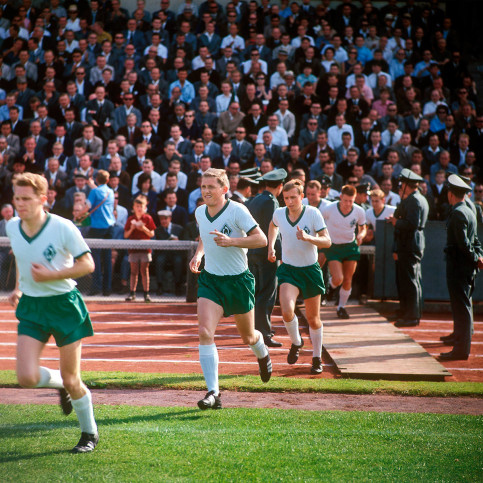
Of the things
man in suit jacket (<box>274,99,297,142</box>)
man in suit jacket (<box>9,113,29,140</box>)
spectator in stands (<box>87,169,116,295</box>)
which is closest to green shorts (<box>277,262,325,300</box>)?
spectator in stands (<box>87,169,116,295</box>)

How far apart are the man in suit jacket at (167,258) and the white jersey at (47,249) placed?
26.2ft

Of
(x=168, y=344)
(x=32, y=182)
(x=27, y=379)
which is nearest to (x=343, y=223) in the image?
(x=168, y=344)

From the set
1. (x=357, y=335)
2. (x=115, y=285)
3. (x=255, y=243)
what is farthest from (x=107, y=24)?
(x=255, y=243)

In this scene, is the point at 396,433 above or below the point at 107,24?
below

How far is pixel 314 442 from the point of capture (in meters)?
5.42

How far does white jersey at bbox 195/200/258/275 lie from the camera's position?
6375mm

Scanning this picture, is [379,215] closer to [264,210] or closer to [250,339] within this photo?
[264,210]

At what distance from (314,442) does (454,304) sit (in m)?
4.34

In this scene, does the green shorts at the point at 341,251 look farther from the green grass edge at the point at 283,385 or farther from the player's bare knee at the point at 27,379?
the player's bare knee at the point at 27,379

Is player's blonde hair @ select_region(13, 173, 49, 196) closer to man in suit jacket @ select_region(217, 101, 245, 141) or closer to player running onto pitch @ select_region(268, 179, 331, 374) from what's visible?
player running onto pitch @ select_region(268, 179, 331, 374)

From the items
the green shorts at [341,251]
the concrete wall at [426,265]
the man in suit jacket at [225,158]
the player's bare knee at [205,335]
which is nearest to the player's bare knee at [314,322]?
the player's bare knee at [205,335]

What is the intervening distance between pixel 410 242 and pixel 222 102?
6.88m

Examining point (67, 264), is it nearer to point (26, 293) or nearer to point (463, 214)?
point (26, 293)

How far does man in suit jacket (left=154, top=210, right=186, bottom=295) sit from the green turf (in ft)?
22.2
